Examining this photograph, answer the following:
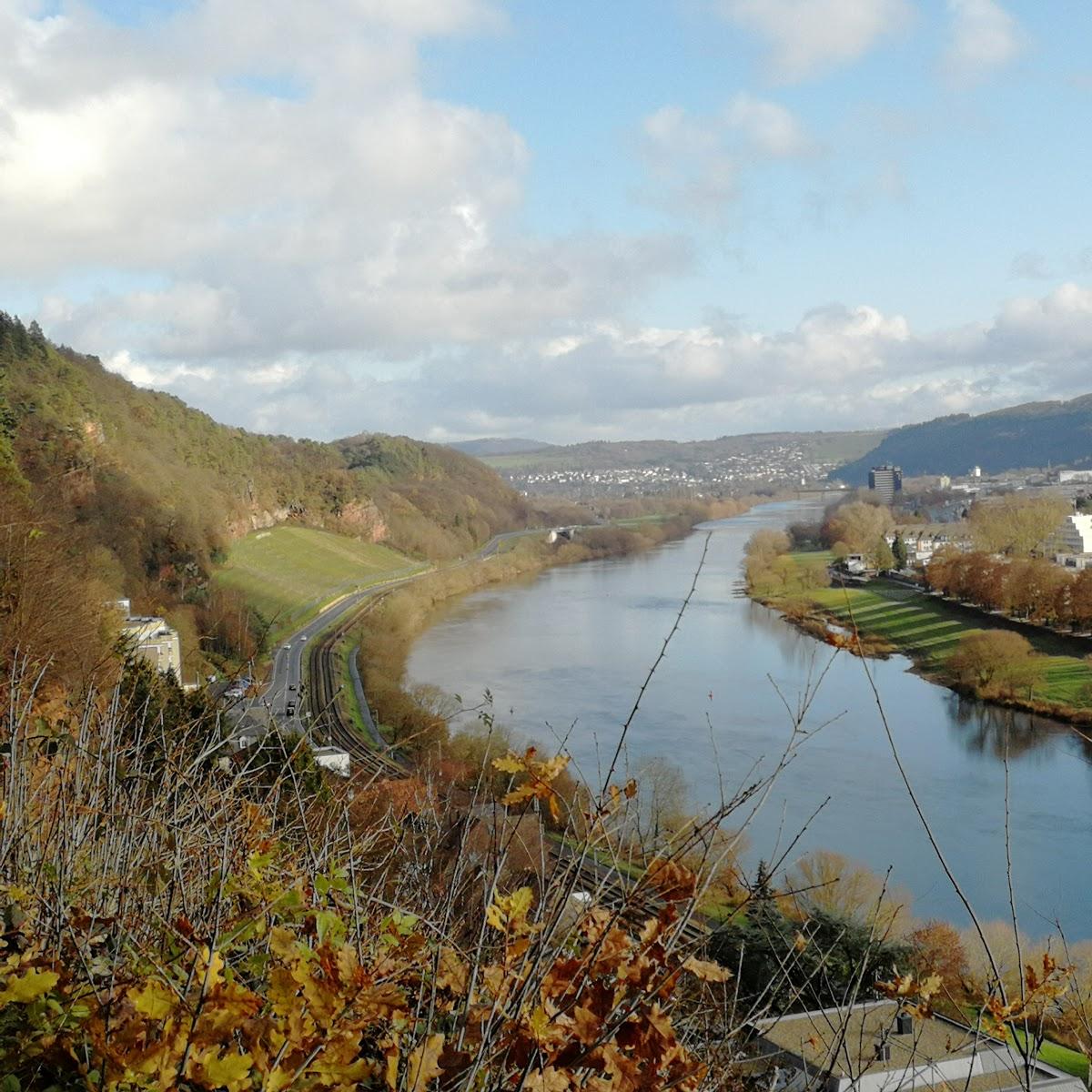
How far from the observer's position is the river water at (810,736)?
23.9 feet

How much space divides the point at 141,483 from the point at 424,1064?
17.1 metres

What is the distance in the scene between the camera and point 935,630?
17734 millimetres

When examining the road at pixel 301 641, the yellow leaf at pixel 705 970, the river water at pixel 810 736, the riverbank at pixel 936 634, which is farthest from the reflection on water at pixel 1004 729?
the yellow leaf at pixel 705 970

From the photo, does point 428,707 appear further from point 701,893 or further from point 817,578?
point 817,578

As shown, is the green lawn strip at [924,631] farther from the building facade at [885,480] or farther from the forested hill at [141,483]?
the building facade at [885,480]

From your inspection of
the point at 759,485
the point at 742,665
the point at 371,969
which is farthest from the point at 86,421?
the point at 759,485

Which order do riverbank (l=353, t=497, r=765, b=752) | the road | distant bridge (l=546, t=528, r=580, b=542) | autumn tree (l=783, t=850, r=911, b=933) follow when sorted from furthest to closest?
distant bridge (l=546, t=528, r=580, b=542)
riverbank (l=353, t=497, r=765, b=752)
the road
autumn tree (l=783, t=850, r=911, b=933)

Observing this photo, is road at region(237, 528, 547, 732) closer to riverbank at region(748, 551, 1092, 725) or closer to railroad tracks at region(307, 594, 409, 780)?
railroad tracks at region(307, 594, 409, 780)

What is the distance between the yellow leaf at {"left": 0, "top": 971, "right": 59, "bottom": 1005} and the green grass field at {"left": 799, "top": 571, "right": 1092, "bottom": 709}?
11.6m

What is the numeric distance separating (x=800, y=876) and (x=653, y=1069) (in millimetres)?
6627

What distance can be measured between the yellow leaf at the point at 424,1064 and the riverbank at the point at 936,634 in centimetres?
896

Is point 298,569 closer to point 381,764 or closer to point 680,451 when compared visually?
point 381,764

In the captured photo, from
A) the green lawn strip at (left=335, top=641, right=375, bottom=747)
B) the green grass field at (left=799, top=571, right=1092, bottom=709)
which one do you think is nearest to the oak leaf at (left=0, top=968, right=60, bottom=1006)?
the green lawn strip at (left=335, top=641, right=375, bottom=747)

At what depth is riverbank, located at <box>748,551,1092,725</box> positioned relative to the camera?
12805mm
